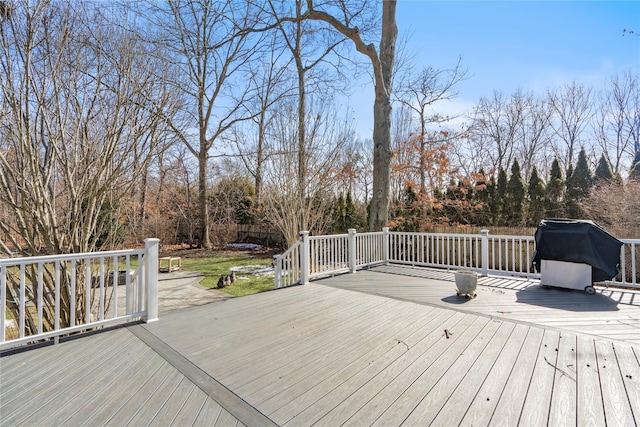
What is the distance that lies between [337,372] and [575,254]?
14.1 feet

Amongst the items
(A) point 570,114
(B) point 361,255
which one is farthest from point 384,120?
(A) point 570,114

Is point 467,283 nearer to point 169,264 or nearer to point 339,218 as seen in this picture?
point 169,264

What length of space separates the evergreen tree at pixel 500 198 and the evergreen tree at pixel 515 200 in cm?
13

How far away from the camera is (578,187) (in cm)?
1124

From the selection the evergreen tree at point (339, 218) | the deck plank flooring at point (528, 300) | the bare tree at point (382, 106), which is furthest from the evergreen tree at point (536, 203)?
the deck plank flooring at point (528, 300)

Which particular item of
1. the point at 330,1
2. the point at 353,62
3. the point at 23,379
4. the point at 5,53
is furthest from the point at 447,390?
the point at 353,62

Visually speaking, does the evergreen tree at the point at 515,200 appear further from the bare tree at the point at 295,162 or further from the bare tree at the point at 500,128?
the bare tree at the point at 295,162

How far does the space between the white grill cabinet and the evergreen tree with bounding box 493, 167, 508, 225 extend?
26.3 feet

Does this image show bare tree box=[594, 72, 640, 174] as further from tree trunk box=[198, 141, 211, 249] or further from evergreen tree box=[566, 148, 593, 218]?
tree trunk box=[198, 141, 211, 249]

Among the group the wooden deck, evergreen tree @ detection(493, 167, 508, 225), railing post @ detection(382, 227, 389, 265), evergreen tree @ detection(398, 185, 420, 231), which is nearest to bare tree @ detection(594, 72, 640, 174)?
evergreen tree @ detection(493, 167, 508, 225)

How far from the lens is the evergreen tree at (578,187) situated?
11055mm

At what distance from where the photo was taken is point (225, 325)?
132 inches

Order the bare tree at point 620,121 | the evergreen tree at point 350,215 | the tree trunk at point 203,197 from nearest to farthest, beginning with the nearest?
the evergreen tree at point 350,215 < the tree trunk at point 203,197 < the bare tree at point 620,121

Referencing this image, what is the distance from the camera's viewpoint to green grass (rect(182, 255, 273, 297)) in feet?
26.5
